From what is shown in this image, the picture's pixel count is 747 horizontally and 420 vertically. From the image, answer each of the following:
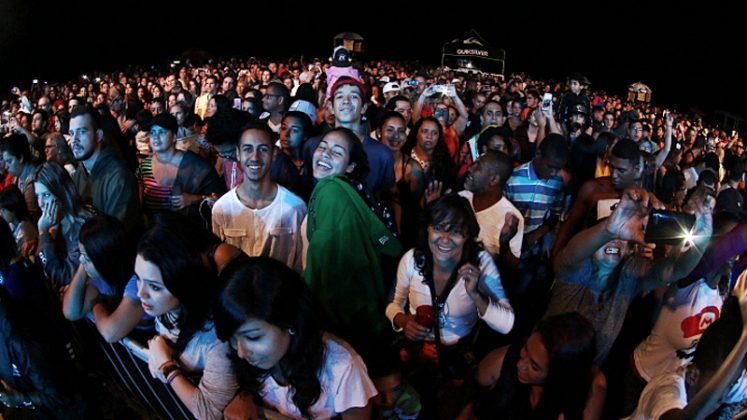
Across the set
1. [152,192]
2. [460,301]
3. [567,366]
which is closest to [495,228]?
[460,301]

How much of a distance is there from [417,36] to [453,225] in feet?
143

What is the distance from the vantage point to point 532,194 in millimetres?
4379

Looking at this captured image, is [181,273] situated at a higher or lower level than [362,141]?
lower

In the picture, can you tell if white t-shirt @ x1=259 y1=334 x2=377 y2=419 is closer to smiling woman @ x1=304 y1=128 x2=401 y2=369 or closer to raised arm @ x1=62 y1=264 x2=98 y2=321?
smiling woman @ x1=304 y1=128 x2=401 y2=369

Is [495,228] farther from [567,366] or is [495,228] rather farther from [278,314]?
[278,314]

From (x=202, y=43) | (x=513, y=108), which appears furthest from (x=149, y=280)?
(x=202, y=43)

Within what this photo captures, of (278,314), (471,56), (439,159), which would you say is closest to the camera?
(278,314)

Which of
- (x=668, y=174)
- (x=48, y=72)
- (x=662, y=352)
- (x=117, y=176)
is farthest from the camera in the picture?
(x=48, y=72)

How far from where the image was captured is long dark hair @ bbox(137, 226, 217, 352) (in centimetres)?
224

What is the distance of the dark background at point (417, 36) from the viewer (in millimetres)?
21891

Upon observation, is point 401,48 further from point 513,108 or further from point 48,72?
point 513,108

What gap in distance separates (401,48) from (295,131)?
134ft

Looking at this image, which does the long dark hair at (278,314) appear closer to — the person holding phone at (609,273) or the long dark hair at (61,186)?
the person holding phone at (609,273)

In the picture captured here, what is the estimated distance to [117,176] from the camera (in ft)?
12.3
